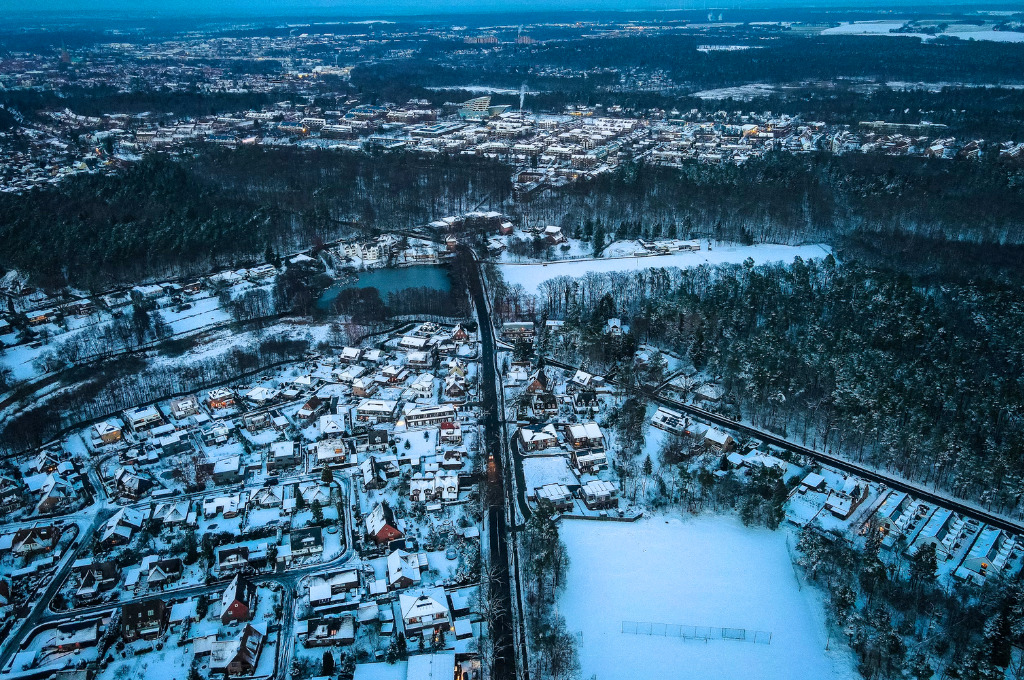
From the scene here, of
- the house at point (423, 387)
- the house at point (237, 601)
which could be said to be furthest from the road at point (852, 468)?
the house at point (237, 601)

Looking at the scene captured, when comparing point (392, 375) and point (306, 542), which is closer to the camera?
point (306, 542)

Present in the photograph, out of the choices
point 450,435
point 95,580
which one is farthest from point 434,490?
point 95,580

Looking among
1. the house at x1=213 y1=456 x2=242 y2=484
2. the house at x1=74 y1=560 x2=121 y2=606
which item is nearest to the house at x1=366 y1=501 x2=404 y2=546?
the house at x1=213 y1=456 x2=242 y2=484

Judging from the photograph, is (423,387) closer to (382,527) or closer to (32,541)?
(382,527)

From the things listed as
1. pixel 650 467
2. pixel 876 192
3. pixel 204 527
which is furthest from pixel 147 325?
pixel 876 192

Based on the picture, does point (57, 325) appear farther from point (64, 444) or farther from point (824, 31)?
Result: point (824, 31)
